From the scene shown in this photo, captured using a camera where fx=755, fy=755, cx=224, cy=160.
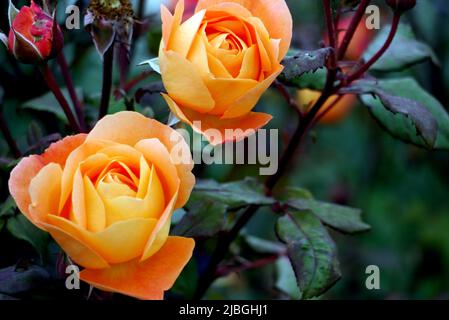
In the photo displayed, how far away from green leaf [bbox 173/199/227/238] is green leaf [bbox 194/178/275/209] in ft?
0.07

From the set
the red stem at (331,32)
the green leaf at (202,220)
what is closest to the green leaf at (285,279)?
the green leaf at (202,220)

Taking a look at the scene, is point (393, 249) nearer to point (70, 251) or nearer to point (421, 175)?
point (421, 175)

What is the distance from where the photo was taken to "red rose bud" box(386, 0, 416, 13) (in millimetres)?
761

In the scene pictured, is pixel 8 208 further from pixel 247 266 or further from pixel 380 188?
pixel 380 188

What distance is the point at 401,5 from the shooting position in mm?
764

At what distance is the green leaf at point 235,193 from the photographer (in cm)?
88

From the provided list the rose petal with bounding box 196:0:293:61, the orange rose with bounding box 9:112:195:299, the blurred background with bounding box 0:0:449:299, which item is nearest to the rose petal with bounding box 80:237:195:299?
the orange rose with bounding box 9:112:195:299

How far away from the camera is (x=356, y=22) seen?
0.79 metres

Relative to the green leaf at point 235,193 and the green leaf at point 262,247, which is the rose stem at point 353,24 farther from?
the green leaf at point 262,247

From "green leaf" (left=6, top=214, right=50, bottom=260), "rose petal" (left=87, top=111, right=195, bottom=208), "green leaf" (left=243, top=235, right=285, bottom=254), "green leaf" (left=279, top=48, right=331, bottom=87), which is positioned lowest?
"green leaf" (left=243, top=235, right=285, bottom=254)

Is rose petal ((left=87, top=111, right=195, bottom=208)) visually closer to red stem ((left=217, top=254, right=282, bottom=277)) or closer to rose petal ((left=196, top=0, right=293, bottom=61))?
rose petal ((left=196, top=0, right=293, bottom=61))

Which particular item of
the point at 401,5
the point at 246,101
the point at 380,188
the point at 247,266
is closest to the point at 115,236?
the point at 246,101

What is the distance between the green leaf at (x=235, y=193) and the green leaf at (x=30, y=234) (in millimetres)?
183

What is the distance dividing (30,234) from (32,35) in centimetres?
21
